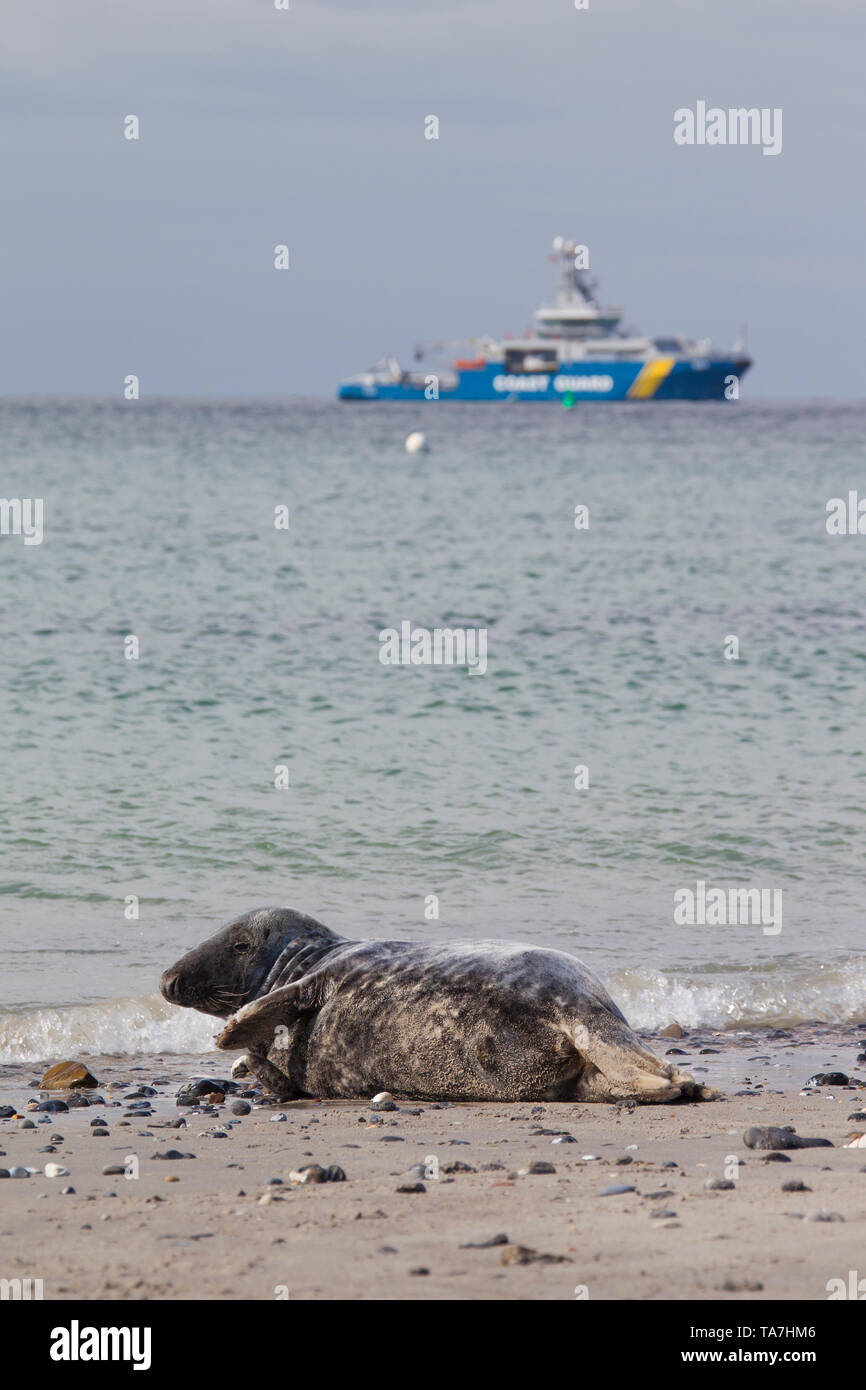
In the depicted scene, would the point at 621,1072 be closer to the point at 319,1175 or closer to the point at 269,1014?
the point at 269,1014

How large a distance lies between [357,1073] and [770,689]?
12854mm

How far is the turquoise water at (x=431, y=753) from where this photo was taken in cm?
1006

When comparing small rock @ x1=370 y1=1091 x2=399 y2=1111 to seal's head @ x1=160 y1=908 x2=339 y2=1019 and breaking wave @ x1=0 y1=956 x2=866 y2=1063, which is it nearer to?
seal's head @ x1=160 y1=908 x2=339 y2=1019

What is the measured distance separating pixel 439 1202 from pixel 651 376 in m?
121

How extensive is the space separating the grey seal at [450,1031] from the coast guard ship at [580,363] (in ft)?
385

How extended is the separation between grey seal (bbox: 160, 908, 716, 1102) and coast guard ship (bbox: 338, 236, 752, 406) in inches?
4626

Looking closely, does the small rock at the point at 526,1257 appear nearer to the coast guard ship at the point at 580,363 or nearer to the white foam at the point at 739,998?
the white foam at the point at 739,998

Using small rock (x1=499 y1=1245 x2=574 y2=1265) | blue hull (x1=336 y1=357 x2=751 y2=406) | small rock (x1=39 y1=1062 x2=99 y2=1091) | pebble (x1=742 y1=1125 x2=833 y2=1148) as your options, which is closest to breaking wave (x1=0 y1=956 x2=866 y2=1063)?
small rock (x1=39 y1=1062 x2=99 y2=1091)

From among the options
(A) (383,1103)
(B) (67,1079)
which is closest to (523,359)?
(B) (67,1079)

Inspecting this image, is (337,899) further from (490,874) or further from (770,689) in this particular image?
(770,689)

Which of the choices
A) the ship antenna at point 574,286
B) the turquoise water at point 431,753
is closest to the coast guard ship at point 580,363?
the ship antenna at point 574,286

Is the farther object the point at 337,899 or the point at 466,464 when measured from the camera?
the point at 466,464
